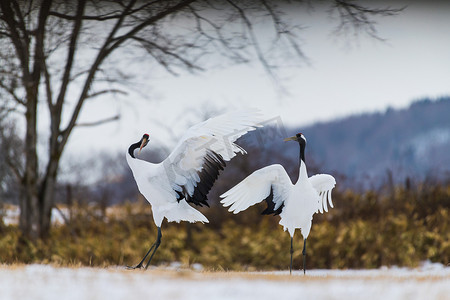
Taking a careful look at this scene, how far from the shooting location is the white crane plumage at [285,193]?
436 centimetres

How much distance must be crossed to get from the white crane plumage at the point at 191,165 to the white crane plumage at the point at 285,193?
0.32m

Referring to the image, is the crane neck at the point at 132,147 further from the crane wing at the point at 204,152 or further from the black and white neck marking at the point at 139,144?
the crane wing at the point at 204,152

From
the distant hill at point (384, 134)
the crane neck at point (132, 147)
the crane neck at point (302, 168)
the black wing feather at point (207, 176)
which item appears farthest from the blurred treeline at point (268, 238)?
the distant hill at point (384, 134)

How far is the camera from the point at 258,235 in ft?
24.2

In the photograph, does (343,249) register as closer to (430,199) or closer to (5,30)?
(430,199)

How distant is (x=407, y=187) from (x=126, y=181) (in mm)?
8725

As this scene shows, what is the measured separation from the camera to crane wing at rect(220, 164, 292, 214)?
4.44 meters

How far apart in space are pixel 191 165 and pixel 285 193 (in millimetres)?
936

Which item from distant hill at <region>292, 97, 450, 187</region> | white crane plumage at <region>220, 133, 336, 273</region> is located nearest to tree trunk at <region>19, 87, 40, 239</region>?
white crane plumage at <region>220, 133, 336, 273</region>

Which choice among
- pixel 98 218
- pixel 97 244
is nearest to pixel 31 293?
pixel 97 244

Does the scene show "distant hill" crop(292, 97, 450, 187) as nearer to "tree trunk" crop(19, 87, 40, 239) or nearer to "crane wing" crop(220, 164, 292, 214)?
"tree trunk" crop(19, 87, 40, 239)

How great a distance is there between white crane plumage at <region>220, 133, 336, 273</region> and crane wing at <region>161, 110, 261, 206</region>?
0.30 metres

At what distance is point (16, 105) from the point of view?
283 inches

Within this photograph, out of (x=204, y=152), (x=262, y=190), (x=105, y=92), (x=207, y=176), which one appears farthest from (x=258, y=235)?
(x=204, y=152)
